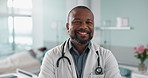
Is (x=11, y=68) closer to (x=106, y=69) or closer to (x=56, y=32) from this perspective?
(x=56, y=32)

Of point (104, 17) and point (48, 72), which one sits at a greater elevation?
point (104, 17)

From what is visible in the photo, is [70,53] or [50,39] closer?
[70,53]

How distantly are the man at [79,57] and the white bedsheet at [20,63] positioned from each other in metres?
2.21

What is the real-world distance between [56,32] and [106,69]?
132 inches

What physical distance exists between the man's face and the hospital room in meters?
1.08

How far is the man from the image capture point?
1019 mm

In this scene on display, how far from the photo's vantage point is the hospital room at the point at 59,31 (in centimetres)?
309

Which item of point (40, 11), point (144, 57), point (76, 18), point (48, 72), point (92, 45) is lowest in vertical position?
point (144, 57)

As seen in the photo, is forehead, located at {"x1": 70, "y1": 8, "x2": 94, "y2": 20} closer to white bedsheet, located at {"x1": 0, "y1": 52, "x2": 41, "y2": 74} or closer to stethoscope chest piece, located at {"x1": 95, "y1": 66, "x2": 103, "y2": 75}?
stethoscope chest piece, located at {"x1": 95, "y1": 66, "x2": 103, "y2": 75}

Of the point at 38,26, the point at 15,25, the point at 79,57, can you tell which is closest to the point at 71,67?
the point at 79,57

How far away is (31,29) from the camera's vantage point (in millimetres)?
4488

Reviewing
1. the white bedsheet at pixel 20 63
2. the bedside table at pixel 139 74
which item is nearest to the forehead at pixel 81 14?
the bedside table at pixel 139 74

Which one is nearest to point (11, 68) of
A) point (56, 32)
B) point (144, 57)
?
point (56, 32)

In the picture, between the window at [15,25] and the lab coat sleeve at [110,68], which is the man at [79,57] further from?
the window at [15,25]
